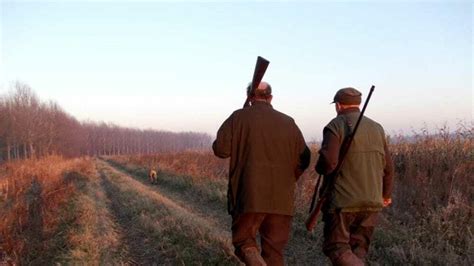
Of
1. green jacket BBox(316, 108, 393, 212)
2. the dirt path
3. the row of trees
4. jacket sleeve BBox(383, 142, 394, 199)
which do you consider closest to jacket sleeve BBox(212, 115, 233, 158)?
green jacket BBox(316, 108, 393, 212)

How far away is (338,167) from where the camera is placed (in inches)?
174

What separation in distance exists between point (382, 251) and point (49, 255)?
20.0 ft

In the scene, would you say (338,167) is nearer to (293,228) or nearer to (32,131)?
(293,228)

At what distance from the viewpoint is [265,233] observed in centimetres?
463

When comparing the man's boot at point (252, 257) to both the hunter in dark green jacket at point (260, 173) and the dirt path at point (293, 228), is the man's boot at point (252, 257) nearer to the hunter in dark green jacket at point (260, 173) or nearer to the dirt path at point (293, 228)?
the hunter in dark green jacket at point (260, 173)

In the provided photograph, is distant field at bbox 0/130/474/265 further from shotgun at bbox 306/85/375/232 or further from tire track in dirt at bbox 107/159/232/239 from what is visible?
shotgun at bbox 306/85/375/232

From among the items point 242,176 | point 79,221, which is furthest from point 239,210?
point 79,221

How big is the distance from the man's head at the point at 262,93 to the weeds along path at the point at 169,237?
292 cm

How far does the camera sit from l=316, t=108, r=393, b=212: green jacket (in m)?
4.41

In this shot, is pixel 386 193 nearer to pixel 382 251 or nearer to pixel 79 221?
pixel 382 251

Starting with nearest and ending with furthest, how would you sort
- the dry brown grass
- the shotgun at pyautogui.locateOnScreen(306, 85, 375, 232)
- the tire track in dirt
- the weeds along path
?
the shotgun at pyautogui.locateOnScreen(306, 85, 375, 232), the weeds along path, the dry brown grass, the tire track in dirt

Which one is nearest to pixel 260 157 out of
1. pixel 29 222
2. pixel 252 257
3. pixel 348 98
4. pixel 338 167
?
pixel 338 167

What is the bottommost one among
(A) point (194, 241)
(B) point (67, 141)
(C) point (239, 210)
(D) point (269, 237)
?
(B) point (67, 141)

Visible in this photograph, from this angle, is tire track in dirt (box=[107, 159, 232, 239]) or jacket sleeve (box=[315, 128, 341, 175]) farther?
tire track in dirt (box=[107, 159, 232, 239])
